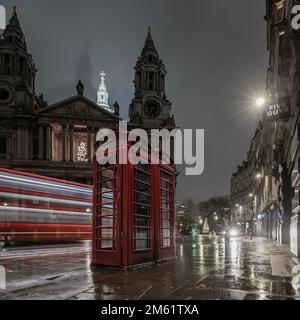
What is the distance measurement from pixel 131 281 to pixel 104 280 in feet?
1.63

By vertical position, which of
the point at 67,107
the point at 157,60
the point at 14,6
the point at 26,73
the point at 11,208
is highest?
the point at 14,6

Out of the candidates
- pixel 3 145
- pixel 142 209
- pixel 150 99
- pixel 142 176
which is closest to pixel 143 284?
pixel 142 209

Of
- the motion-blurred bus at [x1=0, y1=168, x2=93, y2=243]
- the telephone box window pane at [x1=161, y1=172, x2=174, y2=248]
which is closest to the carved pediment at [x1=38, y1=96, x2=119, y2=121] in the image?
the motion-blurred bus at [x1=0, y1=168, x2=93, y2=243]

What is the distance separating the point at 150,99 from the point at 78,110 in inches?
605

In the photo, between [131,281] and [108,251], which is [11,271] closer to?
[108,251]

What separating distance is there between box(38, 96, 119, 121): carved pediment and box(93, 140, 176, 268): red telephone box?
58845mm

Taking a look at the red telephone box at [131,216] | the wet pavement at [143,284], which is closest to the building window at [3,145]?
the red telephone box at [131,216]

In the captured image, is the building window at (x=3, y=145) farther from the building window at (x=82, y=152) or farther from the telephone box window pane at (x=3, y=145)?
the building window at (x=82, y=152)

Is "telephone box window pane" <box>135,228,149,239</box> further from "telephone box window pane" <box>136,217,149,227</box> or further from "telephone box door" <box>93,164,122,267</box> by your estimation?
"telephone box door" <box>93,164,122,267</box>

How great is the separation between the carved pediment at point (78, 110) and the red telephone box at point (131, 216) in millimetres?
58845

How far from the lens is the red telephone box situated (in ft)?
25.3
